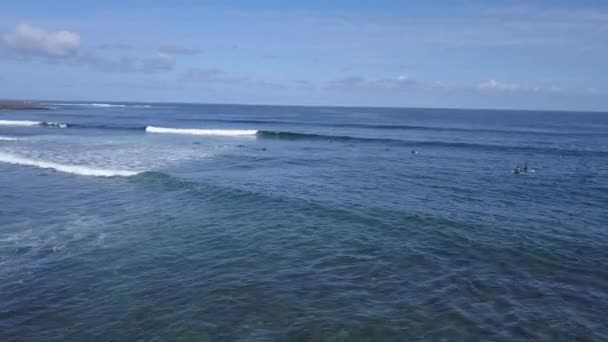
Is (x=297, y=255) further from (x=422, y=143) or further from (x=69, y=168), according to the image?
(x=422, y=143)

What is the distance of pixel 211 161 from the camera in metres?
40.2

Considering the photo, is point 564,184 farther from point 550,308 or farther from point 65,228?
point 65,228

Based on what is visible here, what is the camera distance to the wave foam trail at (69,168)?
3192 centimetres

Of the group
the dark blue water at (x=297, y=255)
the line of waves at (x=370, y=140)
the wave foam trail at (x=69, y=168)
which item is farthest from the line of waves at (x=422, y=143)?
the wave foam trail at (x=69, y=168)

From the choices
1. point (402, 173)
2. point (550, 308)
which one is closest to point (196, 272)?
point (550, 308)

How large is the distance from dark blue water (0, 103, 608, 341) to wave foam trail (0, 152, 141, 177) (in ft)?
0.74

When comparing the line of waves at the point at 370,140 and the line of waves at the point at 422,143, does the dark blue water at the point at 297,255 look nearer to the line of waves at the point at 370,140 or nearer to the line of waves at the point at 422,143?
the line of waves at the point at 422,143

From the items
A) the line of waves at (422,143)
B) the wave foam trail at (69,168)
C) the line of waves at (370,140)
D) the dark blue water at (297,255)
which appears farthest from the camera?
the line of waves at (370,140)

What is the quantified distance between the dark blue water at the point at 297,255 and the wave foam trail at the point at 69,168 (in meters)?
0.23

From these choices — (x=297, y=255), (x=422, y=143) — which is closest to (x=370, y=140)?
(x=422, y=143)

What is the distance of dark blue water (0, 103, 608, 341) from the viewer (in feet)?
39.5

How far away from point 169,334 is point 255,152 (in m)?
37.8

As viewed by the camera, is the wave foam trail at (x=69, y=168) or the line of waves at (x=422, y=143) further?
the line of waves at (x=422, y=143)

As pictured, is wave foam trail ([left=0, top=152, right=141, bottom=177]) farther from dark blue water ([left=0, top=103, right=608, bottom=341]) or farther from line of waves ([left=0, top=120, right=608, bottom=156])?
line of waves ([left=0, top=120, right=608, bottom=156])
